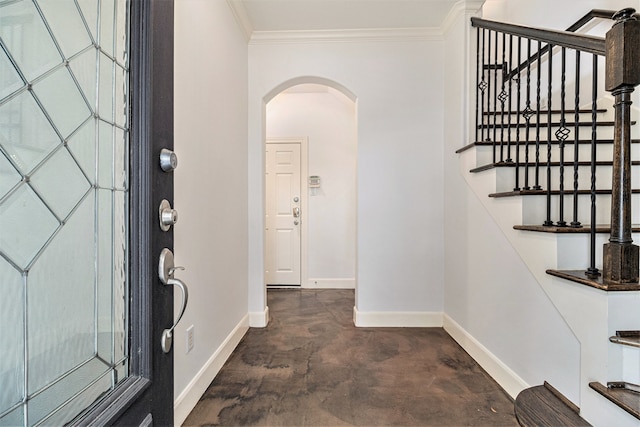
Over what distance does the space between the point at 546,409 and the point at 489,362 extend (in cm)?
73

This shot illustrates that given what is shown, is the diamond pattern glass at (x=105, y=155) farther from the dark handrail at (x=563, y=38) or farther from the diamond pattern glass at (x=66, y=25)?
the dark handrail at (x=563, y=38)

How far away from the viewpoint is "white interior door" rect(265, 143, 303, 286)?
4.17 meters

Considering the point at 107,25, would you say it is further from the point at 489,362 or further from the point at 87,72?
the point at 489,362

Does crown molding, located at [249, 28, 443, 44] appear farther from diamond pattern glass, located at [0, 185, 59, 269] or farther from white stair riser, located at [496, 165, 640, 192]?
diamond pattern glass, located at [0, 185, 59, 269]

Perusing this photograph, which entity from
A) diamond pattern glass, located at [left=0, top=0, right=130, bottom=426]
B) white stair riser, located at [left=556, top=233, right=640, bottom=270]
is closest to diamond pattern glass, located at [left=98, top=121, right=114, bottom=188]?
diamond pattern glass, located at [left=0, top=0, right=130, bottom=426]

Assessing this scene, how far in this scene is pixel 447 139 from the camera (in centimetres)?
264

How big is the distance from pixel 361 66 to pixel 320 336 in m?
2.42

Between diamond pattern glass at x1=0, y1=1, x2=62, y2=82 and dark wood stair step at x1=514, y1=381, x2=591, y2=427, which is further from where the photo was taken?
dark wood stair step at x1=514, y1=381, x2=591, y2=427

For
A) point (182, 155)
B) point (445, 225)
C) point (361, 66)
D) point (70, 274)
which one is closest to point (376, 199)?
point (445, 225)

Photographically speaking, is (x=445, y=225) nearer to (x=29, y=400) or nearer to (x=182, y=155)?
(x=182, y=155)

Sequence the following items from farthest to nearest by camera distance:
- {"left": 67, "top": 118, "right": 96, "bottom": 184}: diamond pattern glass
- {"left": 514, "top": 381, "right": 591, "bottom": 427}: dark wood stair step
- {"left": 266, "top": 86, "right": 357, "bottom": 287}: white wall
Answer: {"left": 266, "top": 86, "right": 357, "bottom": 287}: white wall, {"left": 514, "top": 381, "right": 591, "bottom": 427}: dark wood stair step, {"left": 67, "top": 118, "right": 96, "bottom": 184}: diamond pattern glass

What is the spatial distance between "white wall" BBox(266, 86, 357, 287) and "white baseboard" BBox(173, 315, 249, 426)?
1.96 metres

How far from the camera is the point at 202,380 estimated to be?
5.58 feet

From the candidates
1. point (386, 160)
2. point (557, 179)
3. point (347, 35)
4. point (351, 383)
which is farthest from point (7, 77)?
point (347, 35)
